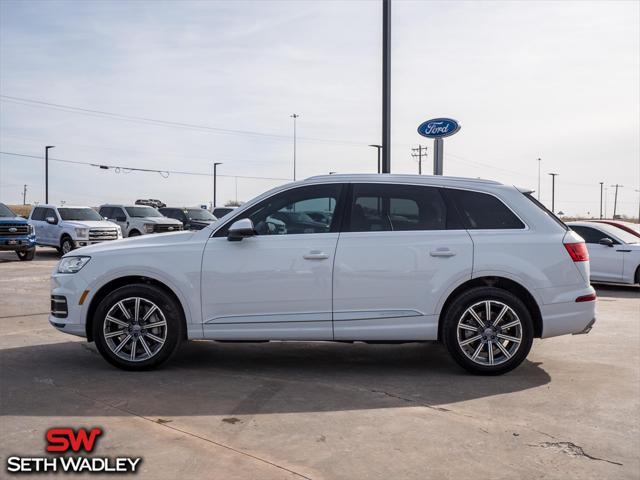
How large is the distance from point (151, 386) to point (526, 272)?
3.50m

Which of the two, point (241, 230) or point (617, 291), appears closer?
point (241, 230)

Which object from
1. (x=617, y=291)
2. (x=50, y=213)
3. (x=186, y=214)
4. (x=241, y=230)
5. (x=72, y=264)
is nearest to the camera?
(x=241, y=230)

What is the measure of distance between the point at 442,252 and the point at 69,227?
18769 mm

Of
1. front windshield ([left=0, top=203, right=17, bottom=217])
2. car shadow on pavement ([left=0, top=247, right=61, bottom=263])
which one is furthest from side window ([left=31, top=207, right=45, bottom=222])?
front windshield ([left=0, top=203, right=17, bottom=217])

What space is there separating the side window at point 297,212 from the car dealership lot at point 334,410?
4.43 feet

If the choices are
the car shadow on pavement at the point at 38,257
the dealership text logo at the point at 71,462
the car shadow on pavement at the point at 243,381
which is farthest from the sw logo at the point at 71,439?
the car shadow on pavement at the point at 38,257

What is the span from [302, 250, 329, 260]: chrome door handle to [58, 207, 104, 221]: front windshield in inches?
754

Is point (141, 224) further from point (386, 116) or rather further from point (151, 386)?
point (151, 386)

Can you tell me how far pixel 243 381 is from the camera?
6.21 metres

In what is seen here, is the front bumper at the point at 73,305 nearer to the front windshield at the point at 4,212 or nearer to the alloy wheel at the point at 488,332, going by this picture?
the alloy wheel at the point at 488,332

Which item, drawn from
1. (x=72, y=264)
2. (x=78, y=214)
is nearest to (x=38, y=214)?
(x=78, y=214)

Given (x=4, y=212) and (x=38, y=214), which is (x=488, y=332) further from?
(x=38, y=214)

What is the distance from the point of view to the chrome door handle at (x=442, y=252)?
6.45 meters

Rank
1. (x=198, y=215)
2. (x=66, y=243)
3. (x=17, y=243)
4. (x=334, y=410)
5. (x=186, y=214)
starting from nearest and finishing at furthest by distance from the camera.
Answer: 1. (x=334, y=410)
2. (x=17, y=243)
3. (x=66, y=243)
4. (x=186, y=214)
5. (x=198, y=215)
